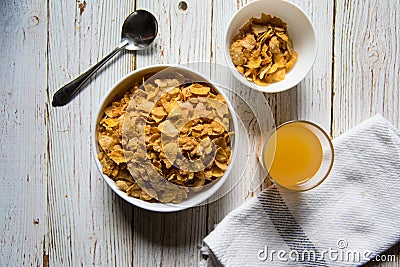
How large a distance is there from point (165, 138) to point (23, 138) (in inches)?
13.6

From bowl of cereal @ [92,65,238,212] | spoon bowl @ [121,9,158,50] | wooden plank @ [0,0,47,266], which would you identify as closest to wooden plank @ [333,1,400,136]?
bowl of cereal @ [92,65,238,212]

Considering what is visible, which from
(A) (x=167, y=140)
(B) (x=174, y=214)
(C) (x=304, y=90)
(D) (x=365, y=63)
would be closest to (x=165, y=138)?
(A) (x=167, y=140)

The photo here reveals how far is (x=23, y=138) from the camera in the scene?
103cm

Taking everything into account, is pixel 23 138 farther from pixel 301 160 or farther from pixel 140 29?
pixel 301 160

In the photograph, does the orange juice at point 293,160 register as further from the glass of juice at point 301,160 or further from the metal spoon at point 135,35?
the metal spoon at point 135,35

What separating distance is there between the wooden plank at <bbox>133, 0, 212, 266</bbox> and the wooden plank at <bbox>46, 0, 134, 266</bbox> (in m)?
0.03

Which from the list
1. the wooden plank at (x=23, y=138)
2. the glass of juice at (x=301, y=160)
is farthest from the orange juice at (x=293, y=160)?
the wooden plank at (x=23, y=138)

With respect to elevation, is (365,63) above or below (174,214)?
above

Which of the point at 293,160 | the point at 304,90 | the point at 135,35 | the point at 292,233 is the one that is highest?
the point at 135,35

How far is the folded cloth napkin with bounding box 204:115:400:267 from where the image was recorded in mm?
1001

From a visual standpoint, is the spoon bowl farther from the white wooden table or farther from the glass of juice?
the glass of juice

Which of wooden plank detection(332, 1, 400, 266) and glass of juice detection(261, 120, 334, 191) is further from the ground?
wooden plank detection(332, 1, 400, 266)

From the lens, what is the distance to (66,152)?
3.35ft

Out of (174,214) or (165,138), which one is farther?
(174,214)
